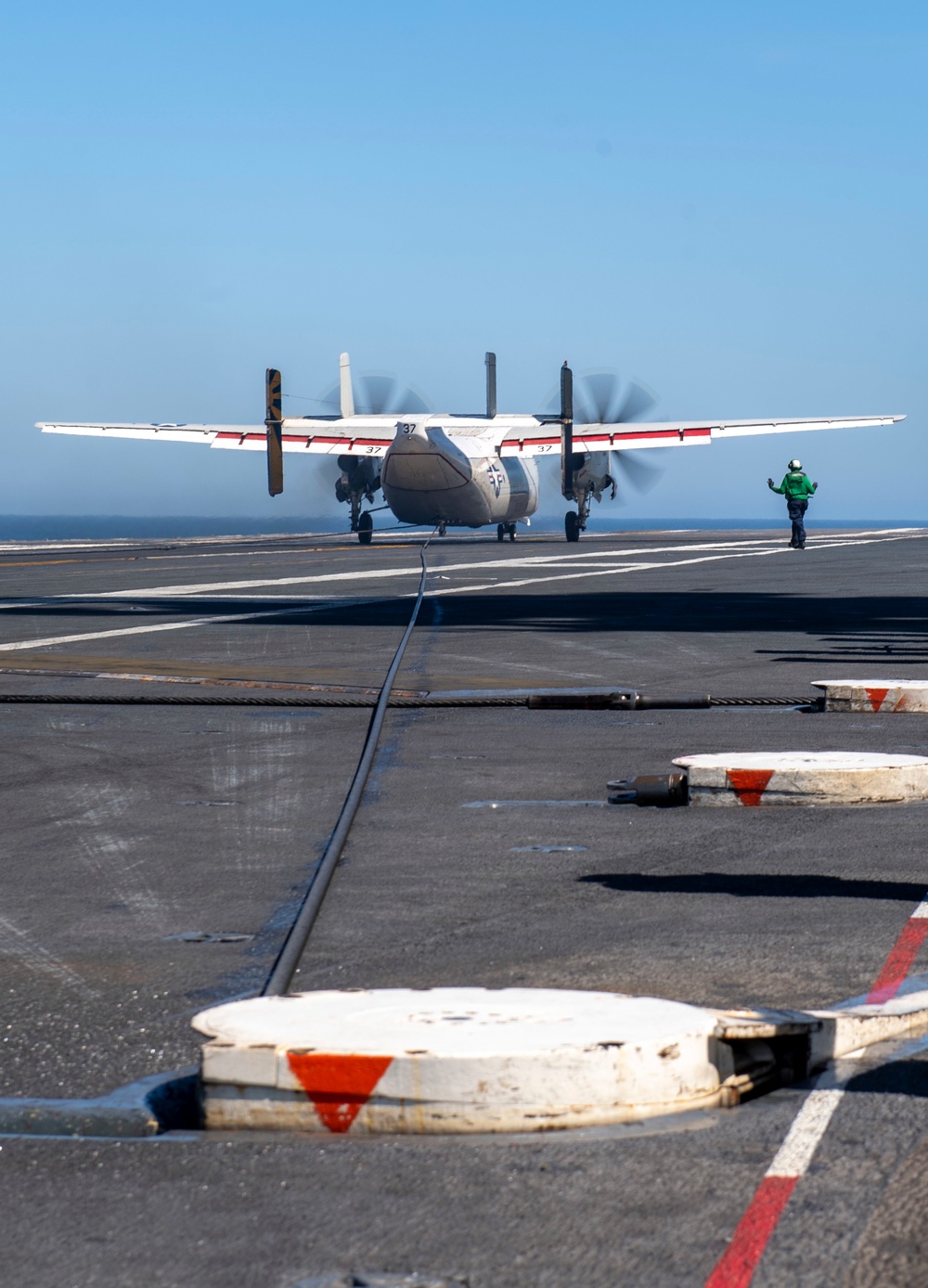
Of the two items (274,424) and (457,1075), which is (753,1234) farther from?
(274,424)

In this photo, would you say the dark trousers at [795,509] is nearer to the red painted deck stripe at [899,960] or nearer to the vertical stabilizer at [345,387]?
the vertical stabilizer at [345,387]

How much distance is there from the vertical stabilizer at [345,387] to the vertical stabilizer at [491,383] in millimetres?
5561

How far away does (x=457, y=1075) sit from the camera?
3615mm

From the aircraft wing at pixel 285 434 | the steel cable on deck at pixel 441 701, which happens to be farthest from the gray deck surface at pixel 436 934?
the aircraft wing at pixel 285 434

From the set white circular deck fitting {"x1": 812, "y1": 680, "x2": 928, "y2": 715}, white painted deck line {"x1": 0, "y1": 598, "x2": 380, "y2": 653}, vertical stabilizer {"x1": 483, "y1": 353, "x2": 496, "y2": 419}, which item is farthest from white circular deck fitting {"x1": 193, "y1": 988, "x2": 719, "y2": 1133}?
vertical stabilizer {"x1": 483, "y1": 353, "x2": 496, "y2": 419}

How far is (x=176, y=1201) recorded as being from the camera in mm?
3314

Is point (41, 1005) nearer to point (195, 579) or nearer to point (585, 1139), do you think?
point (585, 1139)

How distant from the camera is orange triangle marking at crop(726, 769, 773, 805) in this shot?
26.0 ft

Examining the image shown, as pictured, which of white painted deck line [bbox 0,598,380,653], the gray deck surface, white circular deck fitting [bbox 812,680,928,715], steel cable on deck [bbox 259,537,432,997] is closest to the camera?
the gray deck surface

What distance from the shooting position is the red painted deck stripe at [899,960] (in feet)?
15.4

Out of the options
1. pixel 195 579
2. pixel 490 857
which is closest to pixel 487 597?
pixel 195 579

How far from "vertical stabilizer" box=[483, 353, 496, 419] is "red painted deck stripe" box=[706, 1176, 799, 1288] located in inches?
2363

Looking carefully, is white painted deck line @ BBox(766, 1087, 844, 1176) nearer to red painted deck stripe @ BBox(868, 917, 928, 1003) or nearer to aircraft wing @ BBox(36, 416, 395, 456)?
red painted deck stripe @ BBox(868, 917, 928, 1003)

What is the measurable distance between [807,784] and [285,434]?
46868mm
